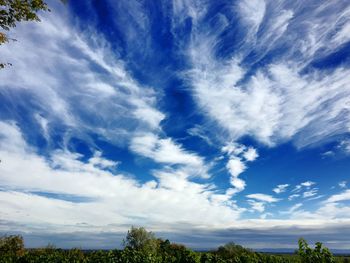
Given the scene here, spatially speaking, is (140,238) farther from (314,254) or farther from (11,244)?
(314,254)

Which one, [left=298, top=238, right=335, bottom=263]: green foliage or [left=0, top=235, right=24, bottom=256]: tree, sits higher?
[left=0, top=235, right=24, bottom=256]: tree

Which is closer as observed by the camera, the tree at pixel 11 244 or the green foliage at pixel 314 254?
the green foliage at pixel 314 254

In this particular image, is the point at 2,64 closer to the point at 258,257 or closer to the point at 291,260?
the point at 258,257

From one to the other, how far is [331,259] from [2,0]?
1805cm

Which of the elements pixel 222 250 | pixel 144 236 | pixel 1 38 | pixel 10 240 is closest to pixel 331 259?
pixel 1 38

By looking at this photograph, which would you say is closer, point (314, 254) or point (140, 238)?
point (314, 254)

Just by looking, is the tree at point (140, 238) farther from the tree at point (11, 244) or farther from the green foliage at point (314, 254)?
the green foliage at point (314, 254)

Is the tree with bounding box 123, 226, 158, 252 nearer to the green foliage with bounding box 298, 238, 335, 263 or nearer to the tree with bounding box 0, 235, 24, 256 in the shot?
the tree with bounding box 0, 235, 24, 256

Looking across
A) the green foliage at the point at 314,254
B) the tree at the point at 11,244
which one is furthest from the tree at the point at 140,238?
the green foliage at the point at 314,254

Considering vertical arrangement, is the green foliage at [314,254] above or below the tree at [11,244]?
below

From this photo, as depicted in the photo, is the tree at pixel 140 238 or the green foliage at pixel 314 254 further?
the tree at pixel 140 238

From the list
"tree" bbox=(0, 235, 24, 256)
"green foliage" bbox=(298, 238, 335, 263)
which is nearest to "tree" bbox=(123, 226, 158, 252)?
Answer: "tree" bbox=(0, 235, 24, 256)

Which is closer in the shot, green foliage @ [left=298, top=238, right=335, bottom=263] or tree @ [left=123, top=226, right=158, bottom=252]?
green foliage @ [left=298, top=238, right=335, bottom=263]

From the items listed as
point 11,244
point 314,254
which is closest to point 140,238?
point 11,244
